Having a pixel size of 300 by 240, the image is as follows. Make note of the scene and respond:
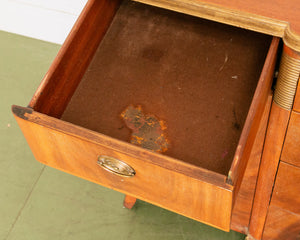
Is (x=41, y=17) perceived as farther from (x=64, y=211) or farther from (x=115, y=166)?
(x=115, y=166)

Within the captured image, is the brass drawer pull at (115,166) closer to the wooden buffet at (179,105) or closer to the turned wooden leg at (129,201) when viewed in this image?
the wooden buffet at (179,105)

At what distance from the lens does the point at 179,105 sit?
912 millimetres

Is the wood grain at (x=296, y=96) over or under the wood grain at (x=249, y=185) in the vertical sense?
over

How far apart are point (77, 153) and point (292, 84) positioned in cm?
40

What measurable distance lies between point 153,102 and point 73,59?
19 cm

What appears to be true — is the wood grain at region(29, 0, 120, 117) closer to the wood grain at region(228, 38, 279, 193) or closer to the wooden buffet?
the wooden buffet

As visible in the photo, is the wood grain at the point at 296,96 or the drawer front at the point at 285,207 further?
the drawer front at the point at 285,207

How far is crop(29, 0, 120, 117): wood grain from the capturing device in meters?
0.83

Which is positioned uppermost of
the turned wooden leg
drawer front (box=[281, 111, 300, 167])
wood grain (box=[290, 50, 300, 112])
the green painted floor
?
wood grain (box=[290, 50, 300, 112])

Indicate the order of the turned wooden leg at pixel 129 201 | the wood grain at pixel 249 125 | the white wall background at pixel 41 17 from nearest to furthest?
the wood grain at pixel 249 125 < the turned wooden leg at pixel 129 201 < the white wall background at pixel 41 17

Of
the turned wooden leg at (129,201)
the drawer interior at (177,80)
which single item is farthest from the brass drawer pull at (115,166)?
the turned wooden leg at (129,201)

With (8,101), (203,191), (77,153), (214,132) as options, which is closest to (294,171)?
(214,132)

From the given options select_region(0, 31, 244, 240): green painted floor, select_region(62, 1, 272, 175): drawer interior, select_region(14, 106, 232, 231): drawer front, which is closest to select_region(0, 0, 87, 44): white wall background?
select_region(0, 31, 244, 240): green painted floor

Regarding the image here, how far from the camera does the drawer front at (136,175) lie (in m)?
0.71
